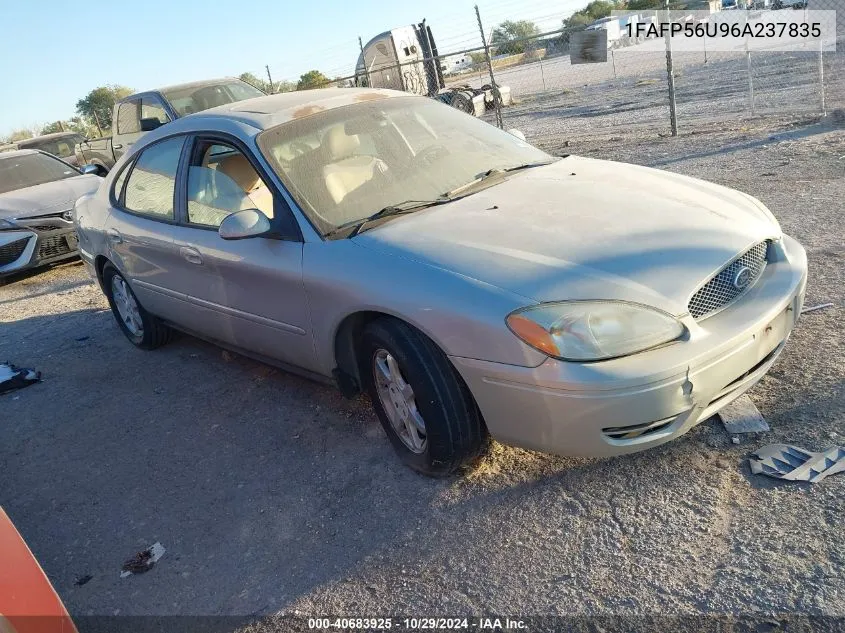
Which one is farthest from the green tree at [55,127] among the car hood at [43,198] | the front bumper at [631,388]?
the front bumper at [631,388]

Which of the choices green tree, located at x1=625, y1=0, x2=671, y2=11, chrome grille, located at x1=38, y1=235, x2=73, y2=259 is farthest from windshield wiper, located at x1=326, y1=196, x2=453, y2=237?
green tree, located at x1=625, y1=0, x2=671, y2=11

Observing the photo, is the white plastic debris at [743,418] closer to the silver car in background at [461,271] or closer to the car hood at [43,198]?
the silver car in background at [461,271]

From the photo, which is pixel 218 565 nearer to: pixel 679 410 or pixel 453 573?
pixel 453 573

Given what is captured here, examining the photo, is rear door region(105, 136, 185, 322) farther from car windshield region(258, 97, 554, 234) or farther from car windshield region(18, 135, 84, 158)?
car windshield region(18, 135, 84, 158)

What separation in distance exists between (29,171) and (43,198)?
1376 millimetres

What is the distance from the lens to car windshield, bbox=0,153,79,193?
10.3 metres

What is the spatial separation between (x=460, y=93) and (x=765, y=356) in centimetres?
1632

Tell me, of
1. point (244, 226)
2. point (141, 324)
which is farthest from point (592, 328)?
point (141, 324)

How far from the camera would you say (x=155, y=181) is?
187 inches

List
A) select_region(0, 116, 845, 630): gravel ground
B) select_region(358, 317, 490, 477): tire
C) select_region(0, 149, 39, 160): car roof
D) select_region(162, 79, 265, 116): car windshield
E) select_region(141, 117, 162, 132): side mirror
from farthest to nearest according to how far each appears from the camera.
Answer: select_region(162, 79, 265, 116): car windshield → select_region(141, 117, 162, 132): side mirror → select_region(0, 149, 39, 160): car roof → select_region(358, 317, 490, 477): tire → select_region(0, 116, 845, 630): gravel ground

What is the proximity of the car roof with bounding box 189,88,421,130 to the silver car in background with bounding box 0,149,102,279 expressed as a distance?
501 cm

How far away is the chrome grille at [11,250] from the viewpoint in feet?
29.3

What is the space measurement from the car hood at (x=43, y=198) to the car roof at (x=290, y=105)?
5.57m

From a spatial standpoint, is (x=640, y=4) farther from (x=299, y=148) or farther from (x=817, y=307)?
(x=299, y=148)
